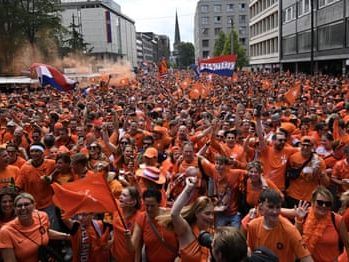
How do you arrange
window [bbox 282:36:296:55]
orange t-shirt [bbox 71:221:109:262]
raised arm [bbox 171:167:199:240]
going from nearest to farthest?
raised arm [bbox 171:167:199:240]
orange t-shirt [bbox 71:221:109:262]
window [bbox 282:36:296:55]

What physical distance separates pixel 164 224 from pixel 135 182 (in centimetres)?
171

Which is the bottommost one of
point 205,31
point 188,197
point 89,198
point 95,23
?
point 89,198

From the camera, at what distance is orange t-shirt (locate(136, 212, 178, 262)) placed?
13.9 feet

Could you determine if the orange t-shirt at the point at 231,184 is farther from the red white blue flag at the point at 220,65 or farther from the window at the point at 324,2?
the window at the point at 324,2

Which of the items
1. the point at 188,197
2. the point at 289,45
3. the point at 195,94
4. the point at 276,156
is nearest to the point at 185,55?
the point at 289,45

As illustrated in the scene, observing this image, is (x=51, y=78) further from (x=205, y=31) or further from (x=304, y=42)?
(x=205, y=31)

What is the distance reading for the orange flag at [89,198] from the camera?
4.45 meters

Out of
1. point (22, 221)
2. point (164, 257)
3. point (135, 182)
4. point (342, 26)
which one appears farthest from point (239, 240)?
point (342, 26)

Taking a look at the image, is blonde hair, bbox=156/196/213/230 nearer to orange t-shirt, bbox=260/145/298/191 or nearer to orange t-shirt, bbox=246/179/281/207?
orange t-shirt, bbox=246/179/281/207

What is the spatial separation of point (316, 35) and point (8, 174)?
4087cm

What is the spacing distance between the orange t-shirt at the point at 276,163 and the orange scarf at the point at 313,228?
2.15m

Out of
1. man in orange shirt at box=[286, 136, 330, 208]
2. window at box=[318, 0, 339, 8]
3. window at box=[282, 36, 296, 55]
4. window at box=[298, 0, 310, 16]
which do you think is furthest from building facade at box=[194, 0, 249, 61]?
man in orange shirt at box=[286, 136, 330, 208]

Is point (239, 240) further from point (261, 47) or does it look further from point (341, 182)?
point (261, 47)

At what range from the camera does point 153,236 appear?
427 cm
